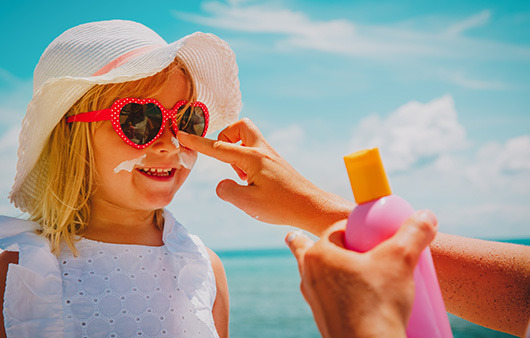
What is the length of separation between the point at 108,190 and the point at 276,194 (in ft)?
3.77

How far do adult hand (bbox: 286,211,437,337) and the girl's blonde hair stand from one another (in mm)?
1875

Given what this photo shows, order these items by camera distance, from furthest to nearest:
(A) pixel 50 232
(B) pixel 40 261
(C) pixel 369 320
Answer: (A) pixel 50 232, (B) pixel 40 261, (C) pixel 369 320

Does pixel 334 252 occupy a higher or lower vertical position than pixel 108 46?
lower

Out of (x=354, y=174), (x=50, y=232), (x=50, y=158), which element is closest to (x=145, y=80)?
(x=50, y=158)

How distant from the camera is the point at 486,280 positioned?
6.52 ft

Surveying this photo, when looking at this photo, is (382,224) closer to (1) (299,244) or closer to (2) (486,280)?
(1) (299,244)

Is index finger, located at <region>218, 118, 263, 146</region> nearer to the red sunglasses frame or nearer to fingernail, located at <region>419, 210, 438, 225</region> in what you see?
the red sunglasses frame

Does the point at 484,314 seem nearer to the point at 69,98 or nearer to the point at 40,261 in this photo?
the point at 40,261

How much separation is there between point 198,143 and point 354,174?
1.22 m

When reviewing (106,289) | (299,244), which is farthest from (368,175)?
(106,289)

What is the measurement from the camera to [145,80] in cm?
264

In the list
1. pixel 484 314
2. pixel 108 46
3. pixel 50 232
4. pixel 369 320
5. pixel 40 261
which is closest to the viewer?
pixel 369 320

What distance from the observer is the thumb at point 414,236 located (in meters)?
1.07

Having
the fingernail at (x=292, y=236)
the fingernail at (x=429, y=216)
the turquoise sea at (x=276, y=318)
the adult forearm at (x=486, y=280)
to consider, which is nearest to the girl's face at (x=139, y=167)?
the fingernail at (x=292, y=236)
